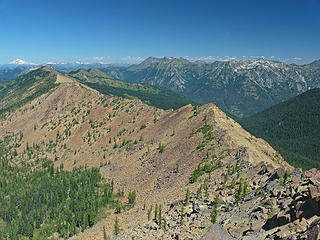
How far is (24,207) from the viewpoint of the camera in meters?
97.2

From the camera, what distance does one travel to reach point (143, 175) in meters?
77.6

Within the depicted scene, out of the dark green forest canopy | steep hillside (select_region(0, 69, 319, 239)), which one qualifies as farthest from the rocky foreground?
the dark green forest canopy

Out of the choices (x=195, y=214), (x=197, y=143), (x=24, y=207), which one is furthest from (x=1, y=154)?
(x=195, y=214)

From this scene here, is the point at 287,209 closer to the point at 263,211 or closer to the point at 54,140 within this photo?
the point at 263,211

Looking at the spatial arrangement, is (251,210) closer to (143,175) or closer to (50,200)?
(143,175)

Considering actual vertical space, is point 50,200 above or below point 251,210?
below

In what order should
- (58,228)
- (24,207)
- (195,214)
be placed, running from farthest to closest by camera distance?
(24,207)
(58,228)
(195,214)

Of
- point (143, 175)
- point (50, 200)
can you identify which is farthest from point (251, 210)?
A: point (50, 200)

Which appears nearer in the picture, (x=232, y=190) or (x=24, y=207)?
(x=232, y=190)

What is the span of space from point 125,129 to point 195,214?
281ft

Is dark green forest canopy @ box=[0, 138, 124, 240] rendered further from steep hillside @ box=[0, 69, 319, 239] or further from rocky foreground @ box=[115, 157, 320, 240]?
rocky foreground @ box=[115, 157, 320, 240]

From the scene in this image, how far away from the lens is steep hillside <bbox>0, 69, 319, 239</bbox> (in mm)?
34812

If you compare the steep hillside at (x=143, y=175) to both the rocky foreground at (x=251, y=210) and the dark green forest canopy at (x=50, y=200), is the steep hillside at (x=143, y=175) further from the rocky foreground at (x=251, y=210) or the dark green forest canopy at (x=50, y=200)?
the dark green forest canopy at (x=50, y=200)

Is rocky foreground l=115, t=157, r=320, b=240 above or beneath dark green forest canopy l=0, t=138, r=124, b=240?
above
